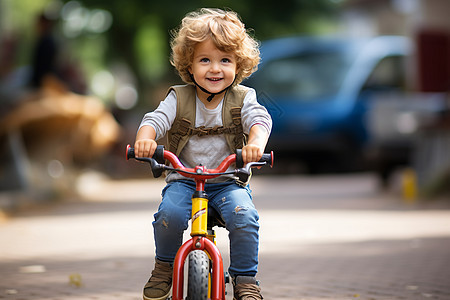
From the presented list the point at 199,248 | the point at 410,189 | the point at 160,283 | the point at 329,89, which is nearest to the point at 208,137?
the point at 199,248

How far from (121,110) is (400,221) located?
590 inches

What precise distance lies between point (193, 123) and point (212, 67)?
0.28 m

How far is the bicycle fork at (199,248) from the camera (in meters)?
4.11

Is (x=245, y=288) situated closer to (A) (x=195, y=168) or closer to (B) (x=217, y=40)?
(A) (x=195, y=168)

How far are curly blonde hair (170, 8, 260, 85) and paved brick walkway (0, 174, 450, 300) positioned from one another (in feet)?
4.93

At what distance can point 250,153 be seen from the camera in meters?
4.08

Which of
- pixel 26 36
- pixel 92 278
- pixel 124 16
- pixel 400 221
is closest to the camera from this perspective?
pixel 92 278

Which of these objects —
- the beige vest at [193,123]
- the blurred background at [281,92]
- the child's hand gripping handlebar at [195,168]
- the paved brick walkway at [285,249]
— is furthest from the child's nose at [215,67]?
the blurred background at [281,92]

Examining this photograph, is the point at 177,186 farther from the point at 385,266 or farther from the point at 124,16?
the point at 124,16

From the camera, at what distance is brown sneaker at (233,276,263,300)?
4.26m

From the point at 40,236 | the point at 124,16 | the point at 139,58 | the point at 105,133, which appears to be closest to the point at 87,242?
the point at 40,236

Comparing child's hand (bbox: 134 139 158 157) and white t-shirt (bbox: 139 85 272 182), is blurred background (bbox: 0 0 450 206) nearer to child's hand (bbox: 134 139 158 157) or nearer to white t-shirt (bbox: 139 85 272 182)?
white t-shirt (bbox: 139 85 272 182)

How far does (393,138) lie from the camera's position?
13688 millimetres

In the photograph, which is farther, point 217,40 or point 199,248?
point 217,40
